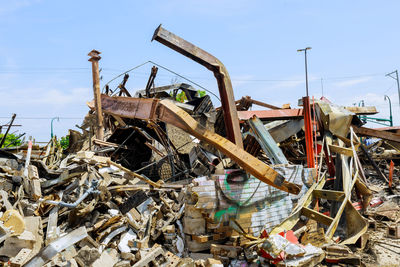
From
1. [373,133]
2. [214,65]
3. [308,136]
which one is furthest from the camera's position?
[373,133]

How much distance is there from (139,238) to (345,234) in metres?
4.29

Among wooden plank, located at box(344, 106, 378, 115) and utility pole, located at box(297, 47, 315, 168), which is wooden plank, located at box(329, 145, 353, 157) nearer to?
utility pole, located at box(297, 47, 315, 168)

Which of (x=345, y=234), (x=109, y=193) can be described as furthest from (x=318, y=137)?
(x=109, y=193)

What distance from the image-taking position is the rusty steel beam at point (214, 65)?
546 cm

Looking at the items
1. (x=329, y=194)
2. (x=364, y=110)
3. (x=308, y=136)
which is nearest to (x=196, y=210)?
(x=329, y=194)

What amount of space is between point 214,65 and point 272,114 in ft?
13.5

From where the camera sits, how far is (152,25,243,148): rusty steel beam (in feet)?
17.9

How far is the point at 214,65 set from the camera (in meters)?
6.23

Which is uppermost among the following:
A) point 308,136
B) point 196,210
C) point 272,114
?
point 272,114

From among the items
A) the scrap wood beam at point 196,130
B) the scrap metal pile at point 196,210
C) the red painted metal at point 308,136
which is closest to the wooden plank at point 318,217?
the scrap metal pile at point 196,210

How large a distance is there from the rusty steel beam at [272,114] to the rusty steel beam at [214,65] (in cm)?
309

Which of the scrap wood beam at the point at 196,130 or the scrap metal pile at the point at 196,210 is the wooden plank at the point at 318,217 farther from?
the scrap wood beam at the point at 196,130

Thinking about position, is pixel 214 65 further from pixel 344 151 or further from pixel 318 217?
pixel 344 151

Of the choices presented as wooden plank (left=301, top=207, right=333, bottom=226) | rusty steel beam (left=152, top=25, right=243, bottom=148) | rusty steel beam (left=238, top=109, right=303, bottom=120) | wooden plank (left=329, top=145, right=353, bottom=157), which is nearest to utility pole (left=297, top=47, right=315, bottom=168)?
wooden plank (left=329, top=145, right=353, bottom=157)
